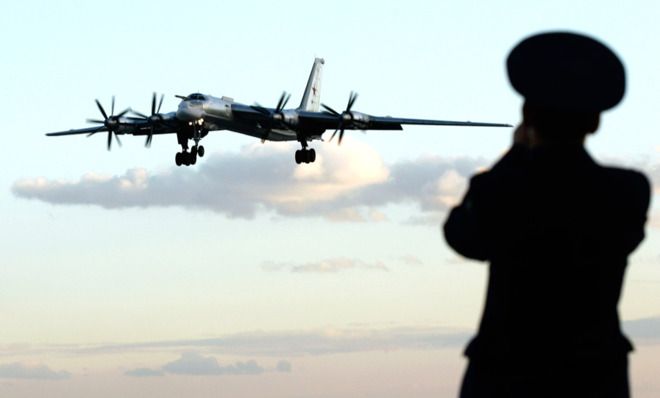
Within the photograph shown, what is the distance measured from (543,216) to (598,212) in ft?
0.85

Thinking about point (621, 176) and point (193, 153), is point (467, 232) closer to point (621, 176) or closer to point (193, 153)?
point (621, 176)

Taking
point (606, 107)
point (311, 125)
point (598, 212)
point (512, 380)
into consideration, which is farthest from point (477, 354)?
point (311, 125)

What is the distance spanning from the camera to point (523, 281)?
4.10 m

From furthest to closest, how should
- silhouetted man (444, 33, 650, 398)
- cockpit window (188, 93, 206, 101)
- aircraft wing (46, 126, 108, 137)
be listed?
aircraft wing (46, 126, 108, 137), cockpit window (188, 93, 206, 101), silhouetted man (444, 33, 650, 398)

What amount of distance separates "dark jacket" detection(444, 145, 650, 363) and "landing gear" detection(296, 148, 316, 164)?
67338 mm

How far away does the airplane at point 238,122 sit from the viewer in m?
69.1

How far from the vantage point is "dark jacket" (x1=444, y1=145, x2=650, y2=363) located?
4086 mm

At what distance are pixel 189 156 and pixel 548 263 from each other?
6570 centimetres

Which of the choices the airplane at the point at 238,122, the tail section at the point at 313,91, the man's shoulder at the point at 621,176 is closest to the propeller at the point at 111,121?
the airplane at the point at 238,122

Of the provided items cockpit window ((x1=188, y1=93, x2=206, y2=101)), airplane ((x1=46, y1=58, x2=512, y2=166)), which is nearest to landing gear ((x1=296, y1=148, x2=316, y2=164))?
airplane ((x1=46, y1=58, x2=512, y2=166))

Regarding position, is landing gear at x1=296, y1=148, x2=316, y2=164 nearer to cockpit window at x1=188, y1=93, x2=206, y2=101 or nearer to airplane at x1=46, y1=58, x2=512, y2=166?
airplane at x1=46, y1=58, x2=512, y2=166

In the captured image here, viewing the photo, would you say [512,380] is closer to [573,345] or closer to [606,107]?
[573,345]

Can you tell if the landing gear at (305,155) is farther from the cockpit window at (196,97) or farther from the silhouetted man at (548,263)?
the silhouetted man at (548,263)

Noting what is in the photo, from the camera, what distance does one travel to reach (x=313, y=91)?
97.1 meters
